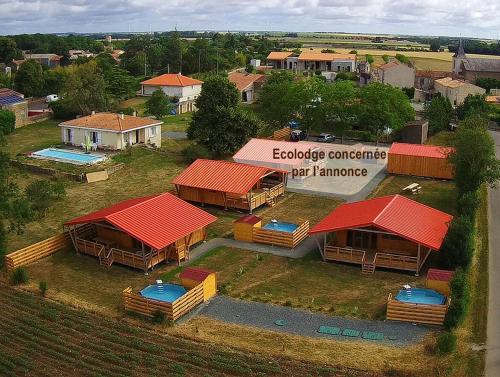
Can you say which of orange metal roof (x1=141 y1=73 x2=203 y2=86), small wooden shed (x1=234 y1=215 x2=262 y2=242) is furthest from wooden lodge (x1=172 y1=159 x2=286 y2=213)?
orange metal roof (x1=141 y1=73 x2=203 y2=86)

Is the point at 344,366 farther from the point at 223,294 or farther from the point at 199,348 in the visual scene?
the point at 223,294

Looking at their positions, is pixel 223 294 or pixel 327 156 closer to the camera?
pixel 223 294

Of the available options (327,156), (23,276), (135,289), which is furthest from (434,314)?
(327,156)

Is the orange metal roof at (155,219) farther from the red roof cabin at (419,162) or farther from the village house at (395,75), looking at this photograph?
the village house at (395,75)

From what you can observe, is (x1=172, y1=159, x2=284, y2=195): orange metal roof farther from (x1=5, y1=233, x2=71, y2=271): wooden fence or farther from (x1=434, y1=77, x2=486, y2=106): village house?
(x1=434, y1=77, x2=486, y2=106): village house

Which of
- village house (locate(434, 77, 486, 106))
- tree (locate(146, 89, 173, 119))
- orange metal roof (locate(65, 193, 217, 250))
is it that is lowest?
orange metal roof (locate(65, 193, 217, 250))

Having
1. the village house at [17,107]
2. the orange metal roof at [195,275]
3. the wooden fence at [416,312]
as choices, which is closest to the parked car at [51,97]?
the village house at [17,107]
